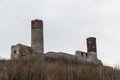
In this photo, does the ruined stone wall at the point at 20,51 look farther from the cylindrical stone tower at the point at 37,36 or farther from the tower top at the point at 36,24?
the tower top at the point at 36,24

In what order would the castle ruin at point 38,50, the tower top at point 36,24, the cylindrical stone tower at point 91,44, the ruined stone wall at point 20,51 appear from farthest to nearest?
1. the cylindrical stone tower at point 91,44
2. the tower top at point 36,24
3. the castle ruin at point 38,50
4. the ruined stone wall at point 20,51

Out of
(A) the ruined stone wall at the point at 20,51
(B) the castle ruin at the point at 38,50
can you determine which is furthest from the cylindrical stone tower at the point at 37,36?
(A) the ruined stone wall at the point at 20,51

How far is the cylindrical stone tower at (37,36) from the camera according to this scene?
81.0ft

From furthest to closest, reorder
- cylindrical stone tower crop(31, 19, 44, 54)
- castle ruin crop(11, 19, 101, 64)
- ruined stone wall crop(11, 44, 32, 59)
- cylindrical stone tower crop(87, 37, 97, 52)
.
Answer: cylindrical stone tower crop(87, 37, 97, 52) → cylindrical stone tower crop(31, 19, 44, 54) → castle ruin crop(11, 19, 101, 64) → ruined stone wall crop(11, 44, 32, 59)

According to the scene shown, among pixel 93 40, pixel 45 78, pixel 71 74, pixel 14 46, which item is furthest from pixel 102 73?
pixel 93 40

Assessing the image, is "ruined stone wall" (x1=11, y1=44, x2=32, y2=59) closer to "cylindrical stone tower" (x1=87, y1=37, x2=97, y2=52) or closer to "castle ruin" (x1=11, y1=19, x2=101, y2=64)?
"castle ruin" (x1=11, y1=19, x2=101, y2=64)

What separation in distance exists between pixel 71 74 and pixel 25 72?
4.63ft

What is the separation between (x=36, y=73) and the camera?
9.10 metres

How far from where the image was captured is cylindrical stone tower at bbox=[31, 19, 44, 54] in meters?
24.7

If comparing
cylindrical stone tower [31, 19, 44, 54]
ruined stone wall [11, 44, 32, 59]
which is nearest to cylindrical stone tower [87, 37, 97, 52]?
cylindrical stone tower [31, 19, 44, 54]

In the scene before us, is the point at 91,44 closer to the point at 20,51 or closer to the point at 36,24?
the point at 36,24

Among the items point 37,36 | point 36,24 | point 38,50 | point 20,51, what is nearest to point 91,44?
point 36,24

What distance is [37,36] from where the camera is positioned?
987 inches

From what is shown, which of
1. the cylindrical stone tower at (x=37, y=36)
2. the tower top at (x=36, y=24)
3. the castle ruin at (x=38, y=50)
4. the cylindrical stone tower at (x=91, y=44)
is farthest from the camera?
the cylindrical stone tower at (x=91, y=44)
